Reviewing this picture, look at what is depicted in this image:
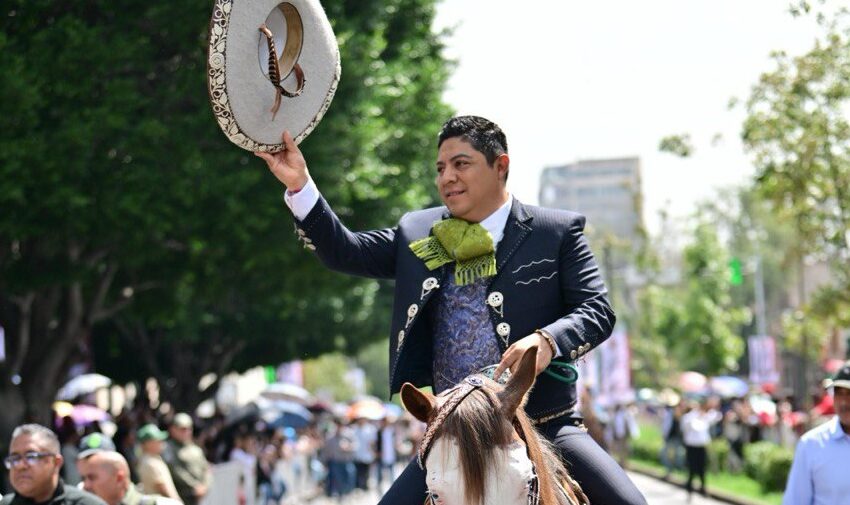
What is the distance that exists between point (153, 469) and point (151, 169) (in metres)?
5.58

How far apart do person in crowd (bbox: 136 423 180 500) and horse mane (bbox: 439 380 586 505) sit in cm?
842

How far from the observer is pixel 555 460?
4.50 m

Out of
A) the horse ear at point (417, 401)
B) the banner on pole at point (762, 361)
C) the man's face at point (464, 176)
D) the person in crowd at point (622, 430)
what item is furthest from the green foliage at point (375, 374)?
the horse ear at point (417, 401)

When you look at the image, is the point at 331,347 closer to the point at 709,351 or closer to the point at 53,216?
the point at 709,351

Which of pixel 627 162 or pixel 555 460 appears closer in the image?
pixel 555 460

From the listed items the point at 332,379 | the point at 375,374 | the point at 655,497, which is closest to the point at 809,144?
the point at 655,497

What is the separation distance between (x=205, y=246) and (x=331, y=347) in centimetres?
2034

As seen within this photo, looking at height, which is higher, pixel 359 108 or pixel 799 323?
pixel 359 108

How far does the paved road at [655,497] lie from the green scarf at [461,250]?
2087 cm

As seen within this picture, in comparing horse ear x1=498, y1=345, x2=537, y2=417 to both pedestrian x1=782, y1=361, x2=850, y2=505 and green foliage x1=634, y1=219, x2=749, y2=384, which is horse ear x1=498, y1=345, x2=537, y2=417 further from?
green foliage x1=634, y1=219, x2=749, y2=384

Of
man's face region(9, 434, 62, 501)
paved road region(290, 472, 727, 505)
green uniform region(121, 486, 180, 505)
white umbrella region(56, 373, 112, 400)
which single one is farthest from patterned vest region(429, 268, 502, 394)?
white umbrella region(56, 373, 112, 400)

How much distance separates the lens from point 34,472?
792cm

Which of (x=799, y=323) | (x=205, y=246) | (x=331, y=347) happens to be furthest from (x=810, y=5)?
(x=331, y=347)

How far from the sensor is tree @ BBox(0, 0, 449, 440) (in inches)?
631
